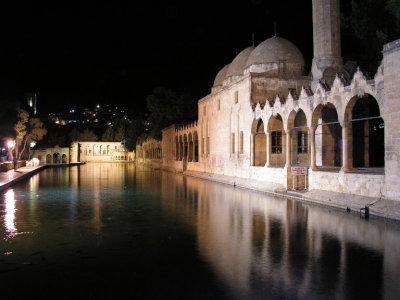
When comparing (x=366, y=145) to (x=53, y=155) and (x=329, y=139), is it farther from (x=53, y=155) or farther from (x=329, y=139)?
(x=53, y=155)

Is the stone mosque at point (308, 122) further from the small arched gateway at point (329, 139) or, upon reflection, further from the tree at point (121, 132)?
the tree at point (121, 132)

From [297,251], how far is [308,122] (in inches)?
445

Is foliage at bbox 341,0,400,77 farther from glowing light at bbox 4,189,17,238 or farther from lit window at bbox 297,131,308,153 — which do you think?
glowing light at bbox 4,189,17,238

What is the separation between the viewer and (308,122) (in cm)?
1844

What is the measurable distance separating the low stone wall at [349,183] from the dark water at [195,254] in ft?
4.32

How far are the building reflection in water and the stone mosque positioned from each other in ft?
10.1

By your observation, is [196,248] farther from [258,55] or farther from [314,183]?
[258,55]

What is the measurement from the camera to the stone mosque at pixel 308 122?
44.2 ft

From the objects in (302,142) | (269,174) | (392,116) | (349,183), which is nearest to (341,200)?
(349,183)

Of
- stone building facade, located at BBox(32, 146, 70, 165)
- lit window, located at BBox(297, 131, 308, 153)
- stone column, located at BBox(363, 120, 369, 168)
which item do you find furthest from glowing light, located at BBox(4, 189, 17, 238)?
stone building facade, located at BBox(32, 146, 70, 165)

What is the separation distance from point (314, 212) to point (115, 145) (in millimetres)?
87242

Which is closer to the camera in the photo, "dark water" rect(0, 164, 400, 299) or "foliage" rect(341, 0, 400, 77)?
"dark water" rect(0, 164, 400, 299)

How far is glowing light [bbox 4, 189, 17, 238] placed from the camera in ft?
33.0

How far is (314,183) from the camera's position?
1709cm
